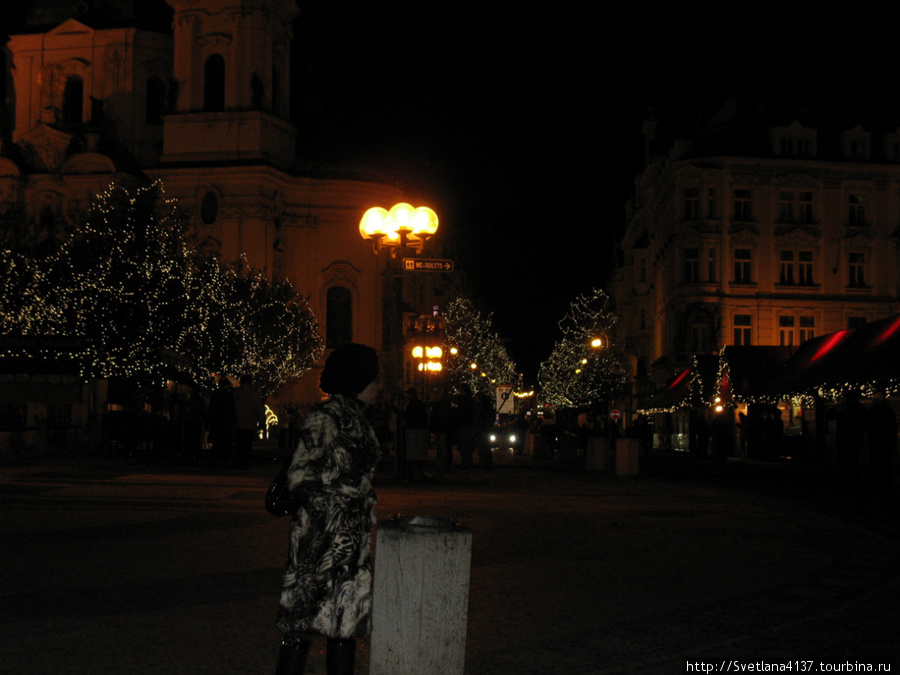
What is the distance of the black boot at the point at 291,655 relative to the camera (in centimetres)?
537

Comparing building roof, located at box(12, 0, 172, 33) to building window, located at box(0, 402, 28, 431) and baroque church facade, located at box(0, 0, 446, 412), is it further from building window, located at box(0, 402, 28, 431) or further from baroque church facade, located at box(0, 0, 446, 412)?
building window, located at box(0, 402, 28, 431)

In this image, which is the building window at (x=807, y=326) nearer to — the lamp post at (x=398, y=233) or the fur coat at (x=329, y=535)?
the lamp post at (x=398, y=233)

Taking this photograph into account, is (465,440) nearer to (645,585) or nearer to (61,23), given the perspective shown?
(645,585)

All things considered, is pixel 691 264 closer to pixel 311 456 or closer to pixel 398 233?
pixel 398 233

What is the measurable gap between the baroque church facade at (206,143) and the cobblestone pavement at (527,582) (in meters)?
45.3

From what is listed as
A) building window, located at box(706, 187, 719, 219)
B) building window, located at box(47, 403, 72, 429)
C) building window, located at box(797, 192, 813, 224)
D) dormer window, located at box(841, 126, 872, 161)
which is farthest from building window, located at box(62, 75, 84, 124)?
dormer window, located at box(841, 126, 872, 161)

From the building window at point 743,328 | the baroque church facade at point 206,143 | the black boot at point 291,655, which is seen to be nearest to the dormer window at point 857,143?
the building window at point 743,328

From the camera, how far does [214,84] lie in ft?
208

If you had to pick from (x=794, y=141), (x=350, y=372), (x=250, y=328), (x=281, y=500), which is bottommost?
(x=281, y=500)

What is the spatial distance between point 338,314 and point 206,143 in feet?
39.2

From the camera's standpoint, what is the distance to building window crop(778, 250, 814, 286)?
58.6 metres

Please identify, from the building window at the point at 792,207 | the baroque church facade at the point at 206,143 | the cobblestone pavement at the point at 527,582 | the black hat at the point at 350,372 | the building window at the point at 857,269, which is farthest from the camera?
the baroque church facade at the point at 206,143

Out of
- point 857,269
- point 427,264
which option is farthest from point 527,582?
point 857,269

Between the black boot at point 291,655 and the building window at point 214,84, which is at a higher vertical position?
the building window at point 214,84
